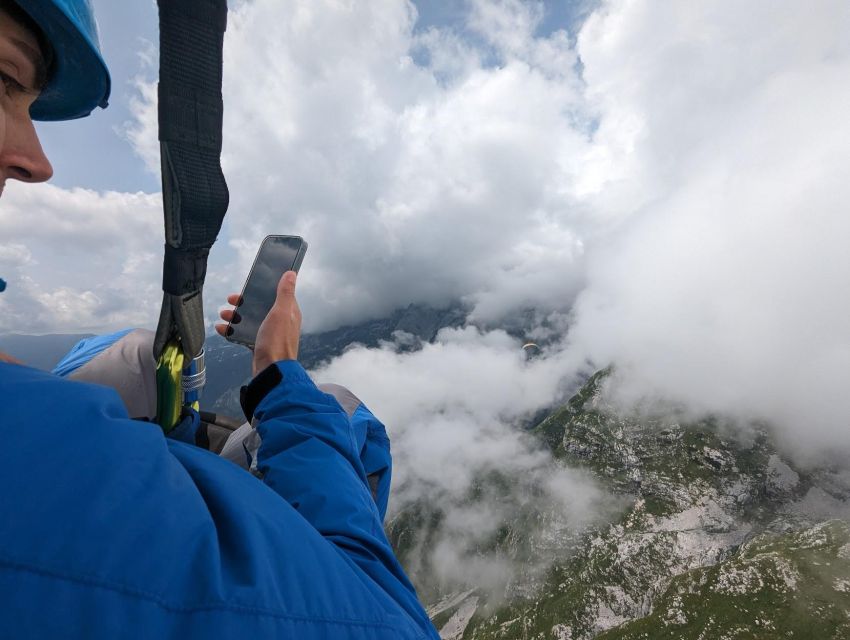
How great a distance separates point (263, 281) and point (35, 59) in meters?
3.27

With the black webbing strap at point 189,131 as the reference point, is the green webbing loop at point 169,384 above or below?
below

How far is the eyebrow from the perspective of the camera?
9.32ft

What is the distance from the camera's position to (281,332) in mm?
4250

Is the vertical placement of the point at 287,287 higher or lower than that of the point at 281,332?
higher

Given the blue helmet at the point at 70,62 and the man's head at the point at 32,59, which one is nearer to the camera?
the man's head at the point at 32,59

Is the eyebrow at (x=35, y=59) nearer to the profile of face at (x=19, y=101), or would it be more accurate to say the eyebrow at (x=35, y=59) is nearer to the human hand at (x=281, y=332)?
the profile of face at (x=19, y=101)

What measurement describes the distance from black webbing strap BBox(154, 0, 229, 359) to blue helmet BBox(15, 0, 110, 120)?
1.82ft

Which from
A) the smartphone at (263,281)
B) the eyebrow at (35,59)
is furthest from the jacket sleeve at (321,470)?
the eyebrow at (35,59)

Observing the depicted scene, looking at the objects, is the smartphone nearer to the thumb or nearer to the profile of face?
the thumb

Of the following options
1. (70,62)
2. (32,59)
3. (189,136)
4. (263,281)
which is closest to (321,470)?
(189,136)

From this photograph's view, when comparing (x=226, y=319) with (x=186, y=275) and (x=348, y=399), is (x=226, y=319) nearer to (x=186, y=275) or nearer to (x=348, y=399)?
(x=186, y=275)

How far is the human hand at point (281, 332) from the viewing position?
161 inches

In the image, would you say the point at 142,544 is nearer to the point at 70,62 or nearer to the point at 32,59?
the point at 32,59

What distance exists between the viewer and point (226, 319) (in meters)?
5.50
